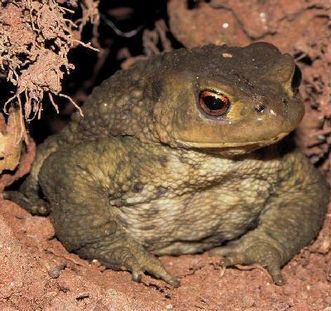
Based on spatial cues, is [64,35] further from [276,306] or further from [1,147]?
[276,306]

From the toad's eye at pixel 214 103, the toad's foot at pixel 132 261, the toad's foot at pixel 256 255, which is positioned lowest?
the toad's foot at pixel 256 255

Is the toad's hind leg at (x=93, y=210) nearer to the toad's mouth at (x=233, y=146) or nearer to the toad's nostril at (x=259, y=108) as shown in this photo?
the toad's mouth at (x=233, y=146)

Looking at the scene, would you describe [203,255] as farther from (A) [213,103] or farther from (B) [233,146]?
(A) [213,103]

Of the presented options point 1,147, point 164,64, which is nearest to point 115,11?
point 164,64

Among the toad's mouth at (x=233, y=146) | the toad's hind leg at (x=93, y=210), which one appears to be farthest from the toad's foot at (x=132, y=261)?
the toad's mouth at (x=233, y=146)

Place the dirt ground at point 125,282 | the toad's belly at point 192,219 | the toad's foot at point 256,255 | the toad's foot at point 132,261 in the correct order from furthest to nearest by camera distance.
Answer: the toad's belly at point 192,219
the toad's foot at point 256,255
the toad's foot at point 132,261
the dirt ground at point 125,282

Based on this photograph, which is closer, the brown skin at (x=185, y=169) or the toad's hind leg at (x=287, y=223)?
the brown skin at (x=185, y=169)
